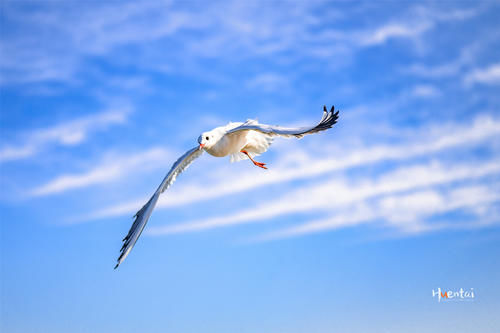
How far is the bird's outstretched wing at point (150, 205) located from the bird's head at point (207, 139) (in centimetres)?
109

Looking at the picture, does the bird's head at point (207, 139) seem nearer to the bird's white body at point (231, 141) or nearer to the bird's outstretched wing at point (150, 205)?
the bird's white body at point (231, 141)

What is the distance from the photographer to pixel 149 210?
12.2 m

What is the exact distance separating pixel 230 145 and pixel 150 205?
2.65 metres

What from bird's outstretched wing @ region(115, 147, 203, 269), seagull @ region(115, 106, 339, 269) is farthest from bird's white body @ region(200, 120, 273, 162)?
bird's outstretched wing @ region(115, 147, 203, 269)

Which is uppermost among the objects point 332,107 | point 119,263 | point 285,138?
point 332,107

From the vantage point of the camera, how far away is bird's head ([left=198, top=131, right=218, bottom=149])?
12072 millimetres

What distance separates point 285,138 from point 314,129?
67 cm

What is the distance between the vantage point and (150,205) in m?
12.5

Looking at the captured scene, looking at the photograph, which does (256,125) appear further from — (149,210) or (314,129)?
(149,210)

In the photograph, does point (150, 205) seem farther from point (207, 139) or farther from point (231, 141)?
point (231, 141)

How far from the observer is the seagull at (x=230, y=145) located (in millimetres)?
10180

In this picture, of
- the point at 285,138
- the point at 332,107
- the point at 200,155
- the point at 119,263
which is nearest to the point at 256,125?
the point at 285,138

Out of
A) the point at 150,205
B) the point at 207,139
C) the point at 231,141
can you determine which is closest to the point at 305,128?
the point at 231,141

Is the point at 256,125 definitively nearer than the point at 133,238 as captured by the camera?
Yes
